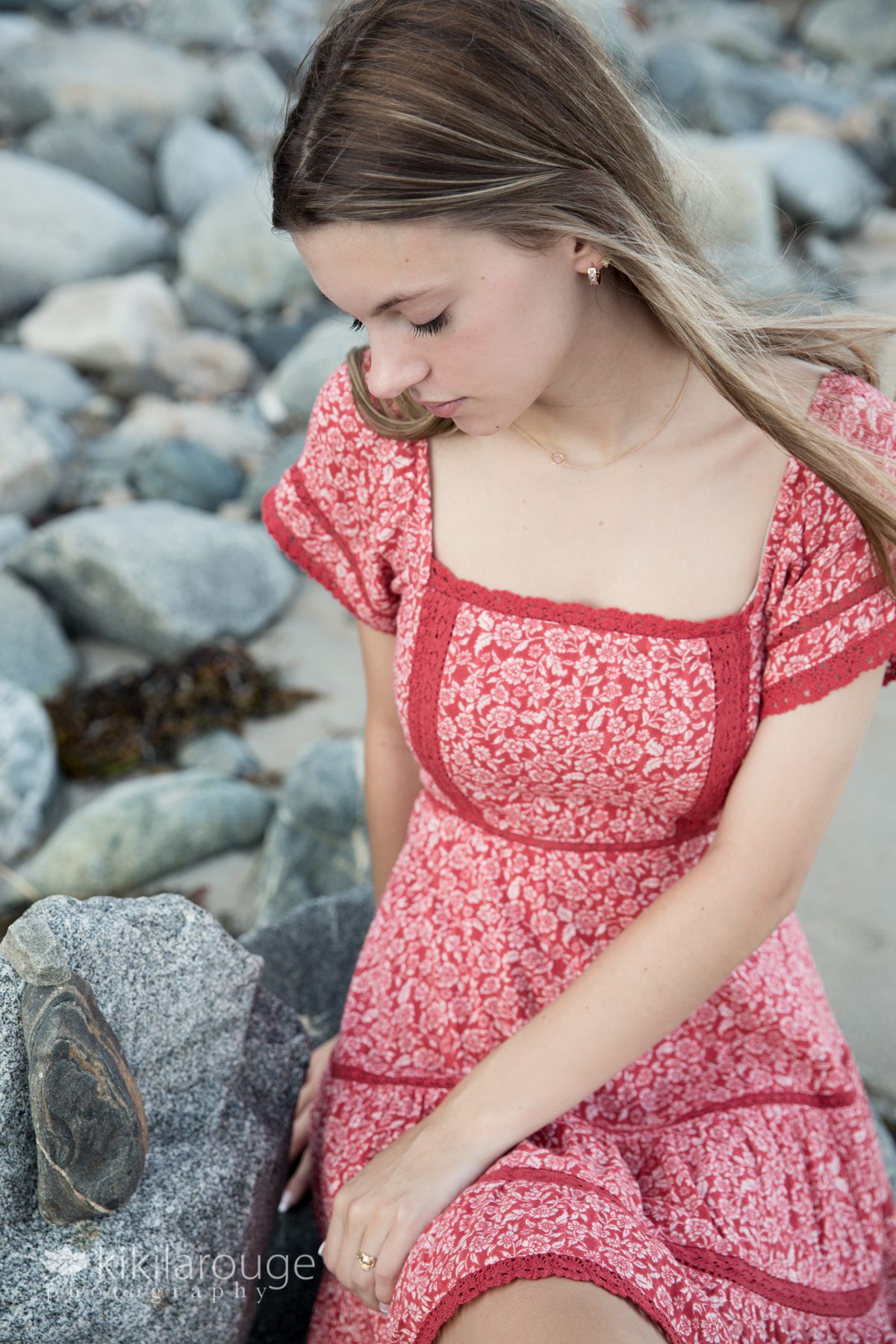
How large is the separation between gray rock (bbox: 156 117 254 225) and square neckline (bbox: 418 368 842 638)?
1002 cm

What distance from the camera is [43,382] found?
8.19m

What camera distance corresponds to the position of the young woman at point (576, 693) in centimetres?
158

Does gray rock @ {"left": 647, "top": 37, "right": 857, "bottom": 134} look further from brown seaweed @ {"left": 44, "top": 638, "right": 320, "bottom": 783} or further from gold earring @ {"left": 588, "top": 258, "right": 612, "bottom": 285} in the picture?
gold earring @ {"left": 588, "top": 258, "right": 612, "bottom": 285}

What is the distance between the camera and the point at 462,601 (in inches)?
77.3

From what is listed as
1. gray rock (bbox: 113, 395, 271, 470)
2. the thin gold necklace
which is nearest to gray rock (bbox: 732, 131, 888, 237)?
gray rock (bbox: 113, 395, 271, 470)

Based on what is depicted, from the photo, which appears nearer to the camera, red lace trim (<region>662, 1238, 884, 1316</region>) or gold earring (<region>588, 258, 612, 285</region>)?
red lace trim (<region>662, 1238, 884, 1316</region>)

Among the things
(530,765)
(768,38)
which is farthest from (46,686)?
(768,38)

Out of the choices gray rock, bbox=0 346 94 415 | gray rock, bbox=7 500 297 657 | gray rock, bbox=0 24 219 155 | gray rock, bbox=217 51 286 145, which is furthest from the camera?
gray rock, bbox=217 51 286 145

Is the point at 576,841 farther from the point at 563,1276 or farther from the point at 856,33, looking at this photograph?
the point at 856,33

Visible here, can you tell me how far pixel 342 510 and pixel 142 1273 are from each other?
1197mm

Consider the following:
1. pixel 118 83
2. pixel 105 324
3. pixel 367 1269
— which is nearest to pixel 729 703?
pixel 367 1269

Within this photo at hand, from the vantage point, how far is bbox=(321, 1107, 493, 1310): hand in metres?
1.65

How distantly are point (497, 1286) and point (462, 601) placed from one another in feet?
3.15

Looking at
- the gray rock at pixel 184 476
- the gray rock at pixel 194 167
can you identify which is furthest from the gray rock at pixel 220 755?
the gray rock at pixel 194 167
